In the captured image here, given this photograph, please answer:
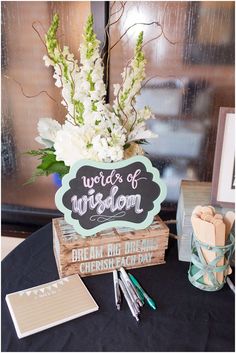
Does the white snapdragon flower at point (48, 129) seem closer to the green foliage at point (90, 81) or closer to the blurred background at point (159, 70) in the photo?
the green foliage at point (90, 81)

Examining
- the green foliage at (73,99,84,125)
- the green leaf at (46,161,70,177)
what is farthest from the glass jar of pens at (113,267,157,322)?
the green foliage at (73,99,84,125)

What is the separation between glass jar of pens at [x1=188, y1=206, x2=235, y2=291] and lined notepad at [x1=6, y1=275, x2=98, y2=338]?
0.26m

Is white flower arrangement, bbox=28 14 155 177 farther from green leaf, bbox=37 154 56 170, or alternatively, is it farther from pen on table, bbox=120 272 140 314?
pen on table, bbox=120 272 140 314

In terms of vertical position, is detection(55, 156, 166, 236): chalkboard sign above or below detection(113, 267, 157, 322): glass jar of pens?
above

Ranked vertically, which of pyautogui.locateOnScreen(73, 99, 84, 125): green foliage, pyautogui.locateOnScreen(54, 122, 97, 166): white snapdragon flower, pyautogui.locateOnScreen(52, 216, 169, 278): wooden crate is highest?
pyautogui.locateOnScreen(73, 99, 84, 125): green foliage

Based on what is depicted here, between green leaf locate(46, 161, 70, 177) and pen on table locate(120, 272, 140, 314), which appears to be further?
green leaf locate(46, 161, 70, 177)

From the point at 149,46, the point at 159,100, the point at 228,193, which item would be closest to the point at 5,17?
the point at 149,46

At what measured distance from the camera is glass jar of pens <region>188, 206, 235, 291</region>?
0.73m

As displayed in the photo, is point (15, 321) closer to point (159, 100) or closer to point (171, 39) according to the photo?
point (159, 100)

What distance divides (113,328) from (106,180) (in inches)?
13.0

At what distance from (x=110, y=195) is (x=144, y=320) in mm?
296

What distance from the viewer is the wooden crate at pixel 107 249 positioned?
80cm

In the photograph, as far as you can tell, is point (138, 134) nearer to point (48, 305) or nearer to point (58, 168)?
point (58, 168)

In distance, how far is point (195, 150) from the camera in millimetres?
1327
